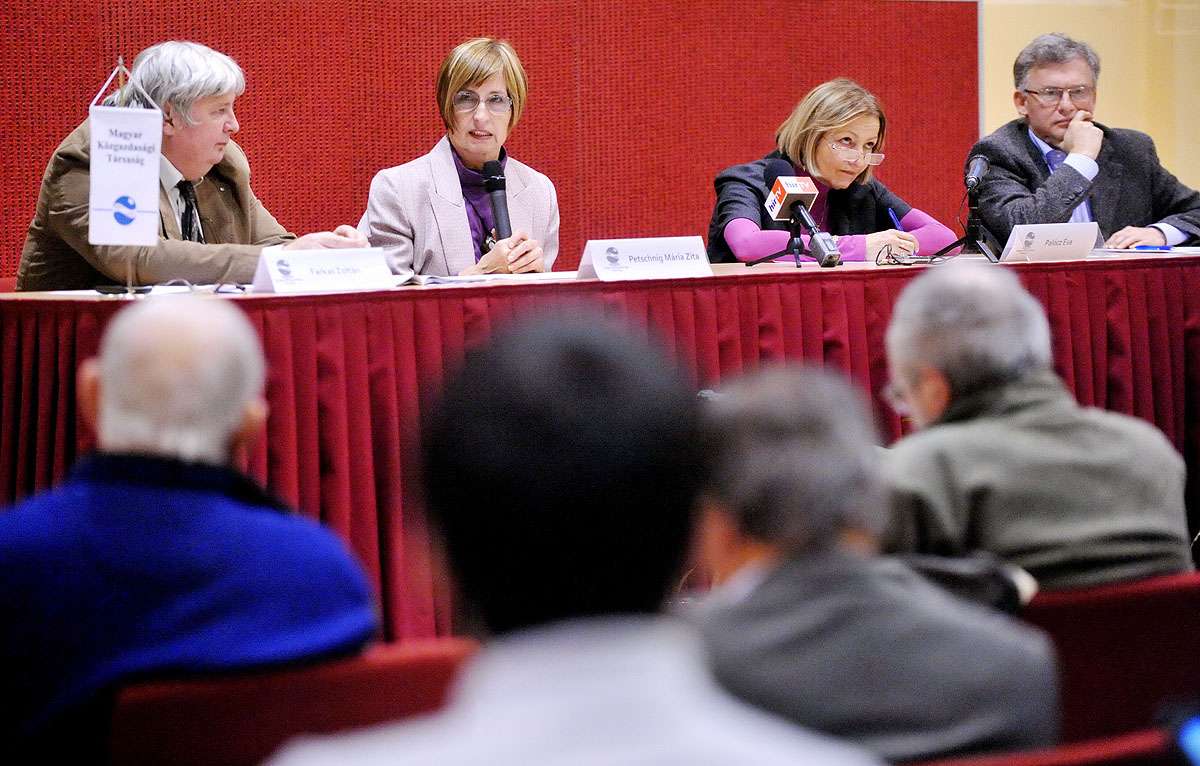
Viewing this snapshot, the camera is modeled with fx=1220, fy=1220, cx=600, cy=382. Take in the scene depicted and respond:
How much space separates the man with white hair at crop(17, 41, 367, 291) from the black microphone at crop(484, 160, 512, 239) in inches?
17.8

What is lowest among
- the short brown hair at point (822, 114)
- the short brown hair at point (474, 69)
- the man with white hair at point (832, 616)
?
the man with white hair at point (832, 616)

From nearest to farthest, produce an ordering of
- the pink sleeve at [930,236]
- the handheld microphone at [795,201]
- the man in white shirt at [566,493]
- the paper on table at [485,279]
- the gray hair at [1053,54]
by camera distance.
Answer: the man in white shirt at [566,493] < the paper on table at [485,279] < the handheld microphone at [795,201] < the pink sleeve at [930,236] < the gray hair at [1053,54]

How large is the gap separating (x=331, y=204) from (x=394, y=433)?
7.25 feet

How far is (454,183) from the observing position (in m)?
3.35

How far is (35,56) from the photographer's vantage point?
12.9 feet

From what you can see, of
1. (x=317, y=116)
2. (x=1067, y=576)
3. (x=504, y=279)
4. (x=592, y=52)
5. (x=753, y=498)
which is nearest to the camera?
(x=753, y=498)

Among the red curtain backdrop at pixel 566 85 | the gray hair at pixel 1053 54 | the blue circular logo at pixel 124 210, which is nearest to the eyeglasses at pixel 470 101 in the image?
the red curtain backdrop at pixel 566 85

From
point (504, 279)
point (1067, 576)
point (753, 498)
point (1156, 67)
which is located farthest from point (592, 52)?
point (753, 498)

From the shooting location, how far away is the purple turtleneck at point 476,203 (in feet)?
11.1

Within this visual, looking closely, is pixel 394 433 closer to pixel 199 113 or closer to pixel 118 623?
pixel 199 113

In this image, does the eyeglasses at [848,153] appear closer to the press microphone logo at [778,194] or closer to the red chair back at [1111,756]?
the press microphone logo at [778,194]

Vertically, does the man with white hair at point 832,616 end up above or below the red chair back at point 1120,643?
above

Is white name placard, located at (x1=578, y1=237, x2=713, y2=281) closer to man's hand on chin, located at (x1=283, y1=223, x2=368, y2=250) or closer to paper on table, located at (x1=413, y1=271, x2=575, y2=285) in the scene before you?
paper on table, located at (x1=413, y1=271, x2=575, y2=285)

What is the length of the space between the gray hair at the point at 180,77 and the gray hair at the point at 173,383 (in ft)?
5.43
